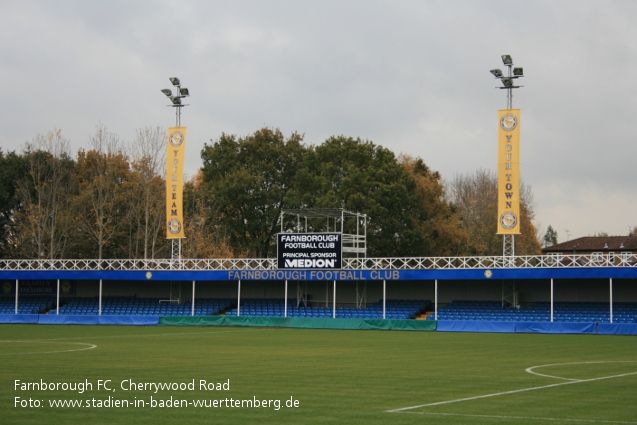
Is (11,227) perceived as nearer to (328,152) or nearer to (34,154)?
(34,154)

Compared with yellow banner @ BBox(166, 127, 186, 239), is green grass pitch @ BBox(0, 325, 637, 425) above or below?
below

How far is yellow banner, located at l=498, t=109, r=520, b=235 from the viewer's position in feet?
173

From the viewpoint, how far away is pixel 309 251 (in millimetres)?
59344

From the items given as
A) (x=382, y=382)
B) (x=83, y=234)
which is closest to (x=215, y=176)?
(x=83, y=234)

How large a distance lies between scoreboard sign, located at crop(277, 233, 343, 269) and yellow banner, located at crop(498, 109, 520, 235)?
1189 cm

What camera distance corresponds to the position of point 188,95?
206 feet

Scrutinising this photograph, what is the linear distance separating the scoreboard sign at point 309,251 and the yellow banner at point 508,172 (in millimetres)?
11888

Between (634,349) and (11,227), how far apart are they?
218ft

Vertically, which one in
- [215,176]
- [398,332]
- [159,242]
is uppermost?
[215,176]

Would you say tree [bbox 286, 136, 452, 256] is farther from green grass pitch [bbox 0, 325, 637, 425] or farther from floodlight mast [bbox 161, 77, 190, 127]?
green grass pitch [bbox 0, 325, 637, 425]

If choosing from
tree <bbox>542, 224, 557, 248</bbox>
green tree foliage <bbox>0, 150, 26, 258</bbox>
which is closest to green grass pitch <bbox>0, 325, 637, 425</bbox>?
green tree foliage <bbox>0, 150, 26, 258</bbox>

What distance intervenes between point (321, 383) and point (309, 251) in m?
38.9

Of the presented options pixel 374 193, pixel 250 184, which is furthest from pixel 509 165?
pixel 250 184

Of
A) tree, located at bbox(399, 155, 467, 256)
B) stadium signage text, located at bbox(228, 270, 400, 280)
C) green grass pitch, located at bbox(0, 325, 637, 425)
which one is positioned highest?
tree, located at bbox(399, 155, 467, 256)
